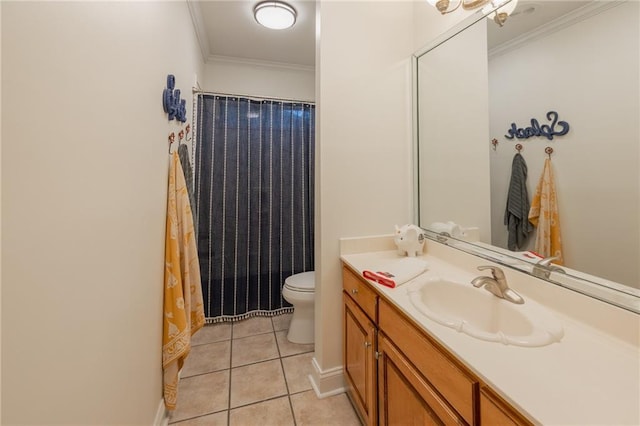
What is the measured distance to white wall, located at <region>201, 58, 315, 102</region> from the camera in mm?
2684

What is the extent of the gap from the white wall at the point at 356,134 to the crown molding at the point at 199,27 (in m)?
1.06

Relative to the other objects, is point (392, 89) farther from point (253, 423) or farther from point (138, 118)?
point (253, 423)

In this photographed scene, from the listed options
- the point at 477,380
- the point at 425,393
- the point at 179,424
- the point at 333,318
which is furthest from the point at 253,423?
the point at 477,380

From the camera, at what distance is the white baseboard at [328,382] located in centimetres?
153

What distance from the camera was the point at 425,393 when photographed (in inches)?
31.8

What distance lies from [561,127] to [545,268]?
1.68 feet

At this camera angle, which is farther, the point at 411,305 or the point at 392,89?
the point at 392,89

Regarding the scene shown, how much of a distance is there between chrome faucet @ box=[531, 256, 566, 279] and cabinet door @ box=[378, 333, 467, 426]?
581 mm

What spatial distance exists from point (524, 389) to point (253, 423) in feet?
4.29

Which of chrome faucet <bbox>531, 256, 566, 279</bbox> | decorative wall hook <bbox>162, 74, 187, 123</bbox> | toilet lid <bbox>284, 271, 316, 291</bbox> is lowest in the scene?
toilet lid <bbox>284, 271, 316, 291</bbox>

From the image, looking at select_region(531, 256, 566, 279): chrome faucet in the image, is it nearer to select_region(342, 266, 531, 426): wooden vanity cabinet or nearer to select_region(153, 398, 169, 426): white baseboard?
select_region(342, 266, 531, 426): wooden vanity cabinet

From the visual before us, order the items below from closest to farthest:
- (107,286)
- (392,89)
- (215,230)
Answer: (107,286)
(392,89)
(215,230)

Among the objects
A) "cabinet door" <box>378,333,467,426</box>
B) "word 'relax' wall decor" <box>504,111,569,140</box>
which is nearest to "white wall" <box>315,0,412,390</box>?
"cabinet door" <box>378,333,467,426</box>

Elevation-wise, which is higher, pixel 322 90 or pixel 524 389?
pixel 322 90
